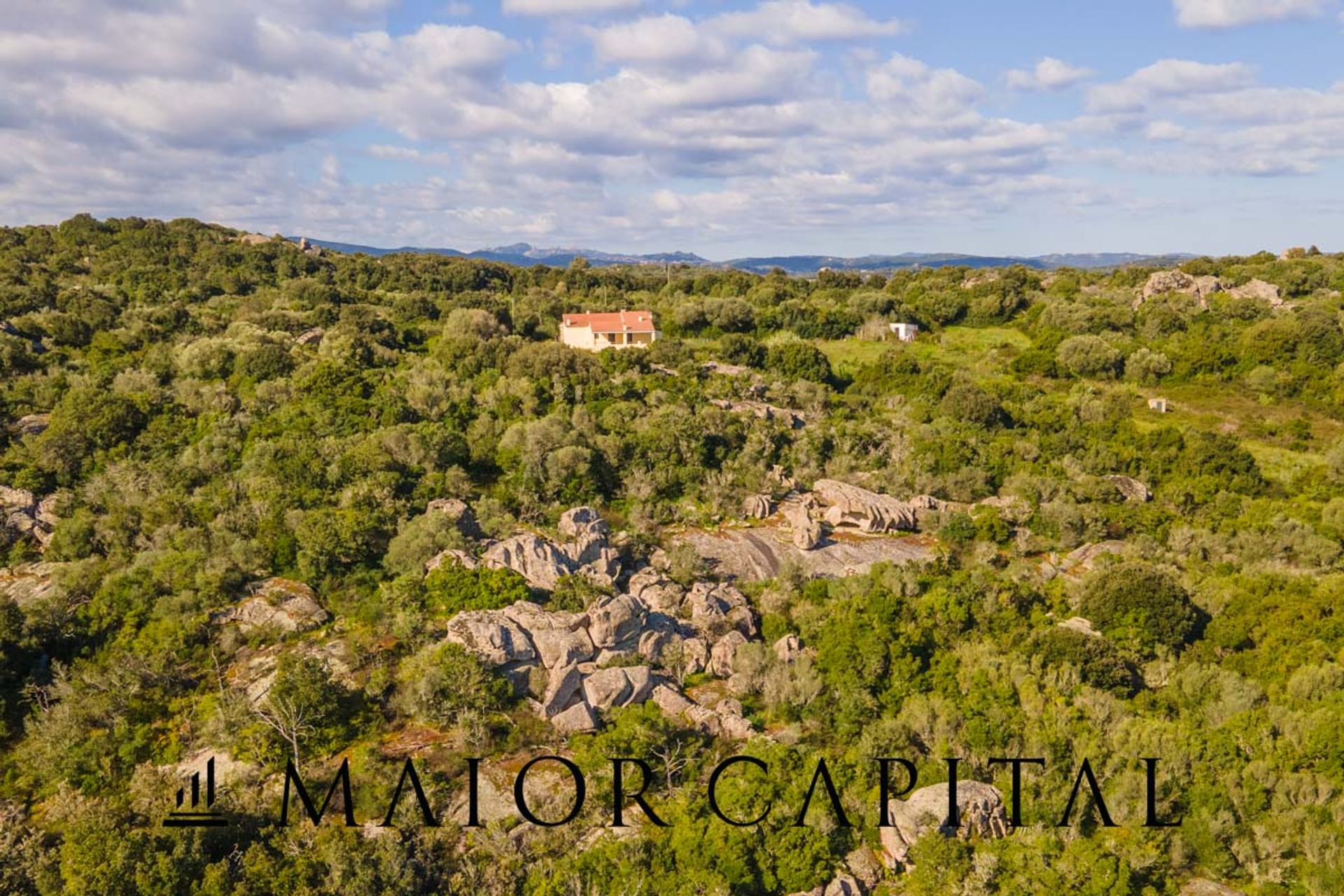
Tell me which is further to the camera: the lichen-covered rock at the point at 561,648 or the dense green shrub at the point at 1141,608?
the dense green shrub at the point at 1141,608

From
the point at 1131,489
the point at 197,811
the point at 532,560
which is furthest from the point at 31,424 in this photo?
the point at 1131,489

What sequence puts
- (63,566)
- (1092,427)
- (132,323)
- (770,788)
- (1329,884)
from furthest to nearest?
(132,323)
(1092,427)
(63,566)
(770,788)
(1329,884)

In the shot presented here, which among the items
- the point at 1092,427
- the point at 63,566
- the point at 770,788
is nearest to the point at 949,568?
the point at 770,788

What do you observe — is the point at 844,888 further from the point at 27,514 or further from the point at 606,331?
the point at 606,331

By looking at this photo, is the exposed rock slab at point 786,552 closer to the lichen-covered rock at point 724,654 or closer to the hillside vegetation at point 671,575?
the hillside vegetation at point 671,575

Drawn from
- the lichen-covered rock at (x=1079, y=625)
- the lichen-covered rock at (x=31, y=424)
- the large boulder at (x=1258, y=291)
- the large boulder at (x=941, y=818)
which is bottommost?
the large boulder at (x=941, y=818)

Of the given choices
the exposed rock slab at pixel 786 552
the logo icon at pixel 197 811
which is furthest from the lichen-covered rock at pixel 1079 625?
the logo icon at pixel 197 811

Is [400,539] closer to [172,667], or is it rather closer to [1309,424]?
[172,667]
